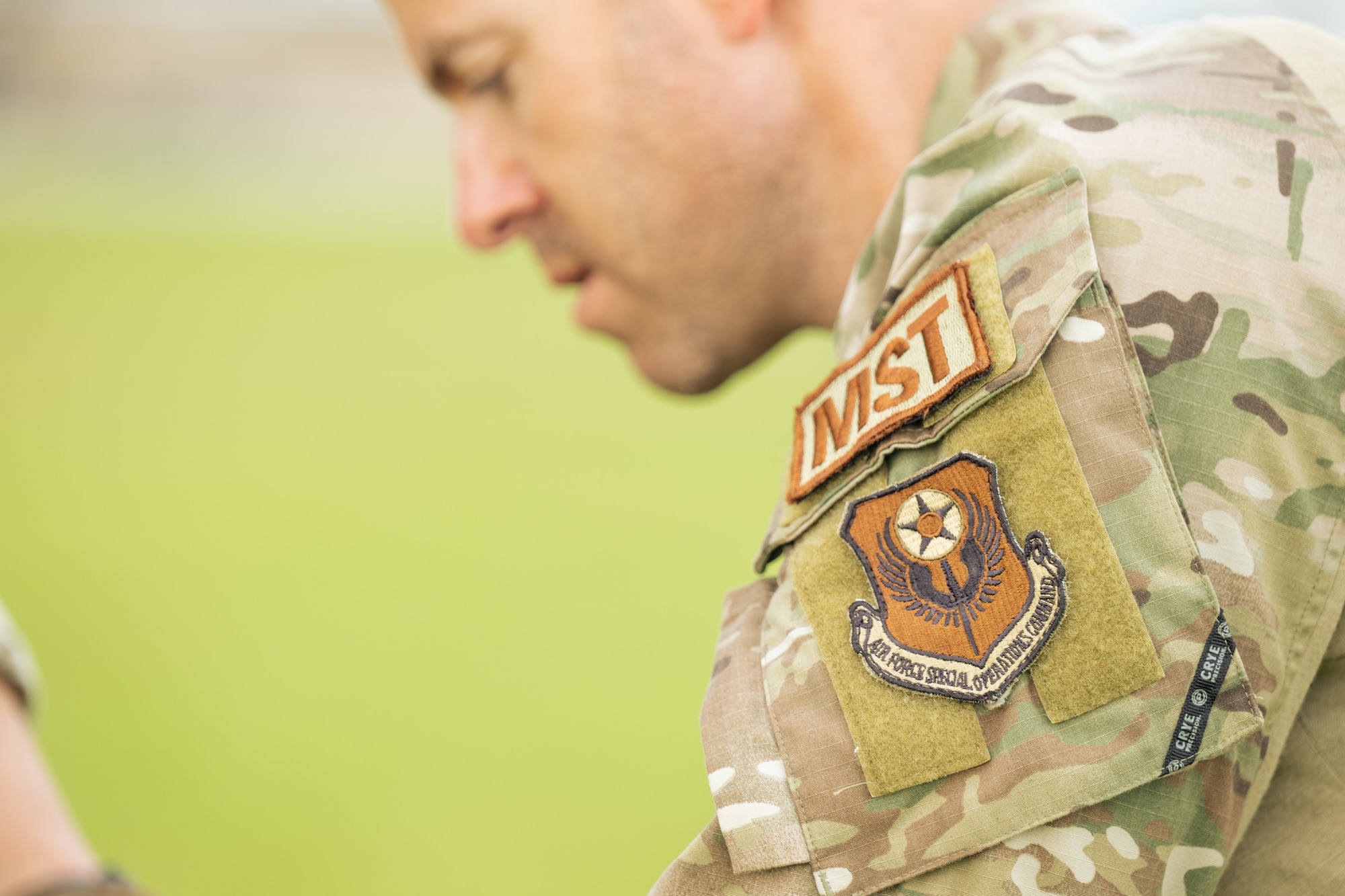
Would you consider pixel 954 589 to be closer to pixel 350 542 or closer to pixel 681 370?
pixel 681 370

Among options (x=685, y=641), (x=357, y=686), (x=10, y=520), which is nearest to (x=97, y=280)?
(x=10, y=520)

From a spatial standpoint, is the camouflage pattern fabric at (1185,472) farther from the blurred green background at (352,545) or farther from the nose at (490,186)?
the blurred green background at (352,545)

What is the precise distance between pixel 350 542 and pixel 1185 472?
151cm

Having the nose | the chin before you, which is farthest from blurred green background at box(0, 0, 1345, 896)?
the nose

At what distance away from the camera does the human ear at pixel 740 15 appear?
588mm

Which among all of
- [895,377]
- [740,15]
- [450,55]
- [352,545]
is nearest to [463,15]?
[450,55]

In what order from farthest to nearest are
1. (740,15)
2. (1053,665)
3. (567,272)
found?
(567,272) < (740,15) < (1053,665)

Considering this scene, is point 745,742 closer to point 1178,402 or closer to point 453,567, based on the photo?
point 1178,402

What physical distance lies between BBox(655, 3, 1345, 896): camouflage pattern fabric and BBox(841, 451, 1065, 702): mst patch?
2 cm

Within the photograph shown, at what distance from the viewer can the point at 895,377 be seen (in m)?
0.39

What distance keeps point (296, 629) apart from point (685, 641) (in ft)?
1.77

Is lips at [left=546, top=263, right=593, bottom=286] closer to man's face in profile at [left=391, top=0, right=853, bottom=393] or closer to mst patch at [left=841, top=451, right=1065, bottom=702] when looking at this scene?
man's face in profile at [left=391, top=0, right=853, bottom=393]

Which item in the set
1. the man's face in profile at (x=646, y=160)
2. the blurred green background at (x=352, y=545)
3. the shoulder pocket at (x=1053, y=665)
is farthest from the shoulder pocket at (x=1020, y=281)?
the blurred green background at (x=352, y=545)

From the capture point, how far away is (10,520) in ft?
5.73
